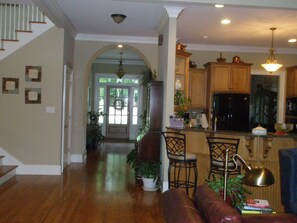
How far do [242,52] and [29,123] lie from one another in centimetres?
547

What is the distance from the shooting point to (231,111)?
788 centimetres

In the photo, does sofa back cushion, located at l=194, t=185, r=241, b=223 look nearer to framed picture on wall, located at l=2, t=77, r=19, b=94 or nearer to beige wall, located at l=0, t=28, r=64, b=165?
beige wall, located at l=0, t=28, r=64, b=165

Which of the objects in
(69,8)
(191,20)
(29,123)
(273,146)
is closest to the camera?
(273,146)

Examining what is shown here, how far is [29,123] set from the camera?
6434 millimetres

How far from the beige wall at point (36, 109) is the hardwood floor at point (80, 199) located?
0.56 meters

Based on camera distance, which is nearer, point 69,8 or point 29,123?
point 69,8

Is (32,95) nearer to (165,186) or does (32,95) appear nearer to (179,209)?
(165,186)

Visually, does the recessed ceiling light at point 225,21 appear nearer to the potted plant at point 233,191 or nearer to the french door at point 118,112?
the potted plant at point 233,191

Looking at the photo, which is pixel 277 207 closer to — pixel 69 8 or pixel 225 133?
pixel 225 133

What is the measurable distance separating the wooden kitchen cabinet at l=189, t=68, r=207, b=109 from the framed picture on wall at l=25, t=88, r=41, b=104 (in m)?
3.58

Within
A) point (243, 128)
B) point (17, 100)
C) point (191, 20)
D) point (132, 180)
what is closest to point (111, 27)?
point (191, 20)

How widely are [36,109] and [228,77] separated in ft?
14.7

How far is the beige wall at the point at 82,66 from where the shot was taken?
7762 millimetres

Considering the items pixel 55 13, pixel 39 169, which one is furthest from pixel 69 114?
pixel 55 13
